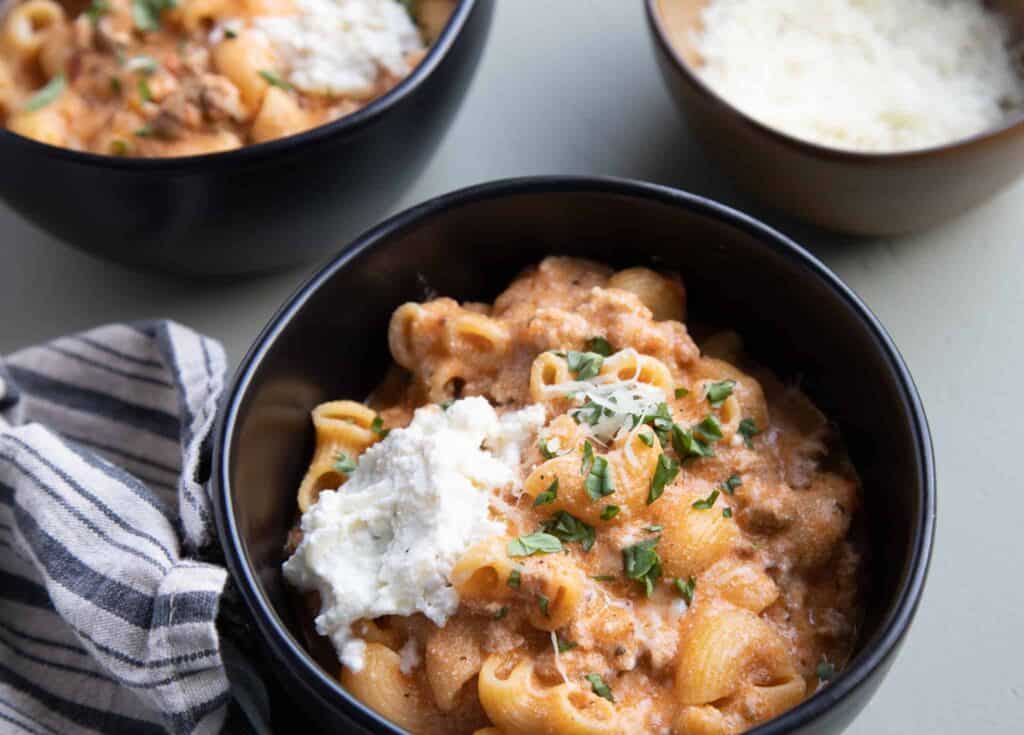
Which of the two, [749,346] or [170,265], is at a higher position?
[749,346]

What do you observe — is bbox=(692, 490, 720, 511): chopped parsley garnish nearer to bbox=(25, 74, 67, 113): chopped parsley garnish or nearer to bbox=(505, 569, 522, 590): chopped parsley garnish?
bbox=(505, 569, 522, 590): chopped parsley garnish

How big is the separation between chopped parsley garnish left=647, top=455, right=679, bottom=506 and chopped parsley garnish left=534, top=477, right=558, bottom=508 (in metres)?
0.16

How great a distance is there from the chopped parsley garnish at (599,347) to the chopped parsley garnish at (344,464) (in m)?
0.50

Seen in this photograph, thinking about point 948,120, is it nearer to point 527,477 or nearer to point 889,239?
point 889,239

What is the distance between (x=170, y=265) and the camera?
301 centimetres

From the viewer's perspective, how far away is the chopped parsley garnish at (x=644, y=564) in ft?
6.91

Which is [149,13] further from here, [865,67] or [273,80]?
[865,67]

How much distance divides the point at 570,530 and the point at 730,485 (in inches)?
12.3

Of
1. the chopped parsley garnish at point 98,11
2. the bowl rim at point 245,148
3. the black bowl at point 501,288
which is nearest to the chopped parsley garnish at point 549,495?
the black bowl at point 501,288

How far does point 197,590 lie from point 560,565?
633mm

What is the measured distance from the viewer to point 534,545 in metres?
2.09

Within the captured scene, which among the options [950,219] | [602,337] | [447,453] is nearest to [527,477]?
[447,453]

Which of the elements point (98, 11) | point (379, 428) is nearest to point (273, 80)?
point (98, 11)

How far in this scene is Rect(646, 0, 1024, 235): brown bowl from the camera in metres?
2.72
